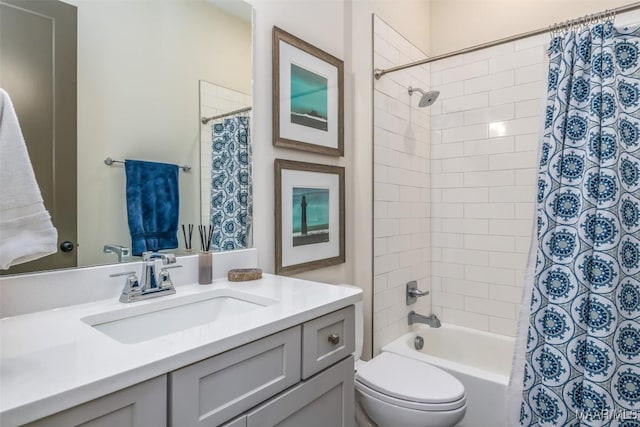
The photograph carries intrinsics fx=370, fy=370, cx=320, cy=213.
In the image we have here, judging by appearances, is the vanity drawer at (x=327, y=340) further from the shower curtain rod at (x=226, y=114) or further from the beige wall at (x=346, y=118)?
the shower curtain rod at (x=226, y=114)

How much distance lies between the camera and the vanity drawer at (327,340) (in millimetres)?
1007

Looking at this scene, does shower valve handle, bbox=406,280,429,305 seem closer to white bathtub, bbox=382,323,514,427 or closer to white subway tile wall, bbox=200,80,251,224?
white bathtub, bbox=382,323,514,427

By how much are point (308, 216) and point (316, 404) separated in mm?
900

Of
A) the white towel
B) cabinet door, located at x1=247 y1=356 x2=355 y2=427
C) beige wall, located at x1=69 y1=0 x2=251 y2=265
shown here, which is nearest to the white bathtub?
cabinet door, located at x1=247 y1=356 x2=355 y2=427

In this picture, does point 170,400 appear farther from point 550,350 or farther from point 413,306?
point 413,306

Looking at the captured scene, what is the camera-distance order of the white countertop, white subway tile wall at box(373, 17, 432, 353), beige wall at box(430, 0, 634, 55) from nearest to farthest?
the white countertop
white subway tile wall at box(373, 17, 432, 353)
beige wall at box(430, 0, 634, 55)

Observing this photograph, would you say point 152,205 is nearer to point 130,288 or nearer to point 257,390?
point 130,288

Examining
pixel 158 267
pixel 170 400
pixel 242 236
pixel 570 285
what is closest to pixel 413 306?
pixel 570 285

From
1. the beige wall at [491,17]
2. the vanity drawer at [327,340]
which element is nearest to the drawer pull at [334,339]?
the vanity drawer at [327,340]

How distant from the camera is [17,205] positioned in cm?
68

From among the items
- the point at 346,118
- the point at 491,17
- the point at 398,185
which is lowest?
the point at 398,185

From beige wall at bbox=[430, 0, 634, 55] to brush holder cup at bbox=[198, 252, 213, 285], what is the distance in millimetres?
2038

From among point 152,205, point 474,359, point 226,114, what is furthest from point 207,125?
point 474,359

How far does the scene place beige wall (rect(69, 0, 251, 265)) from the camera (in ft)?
3.55
